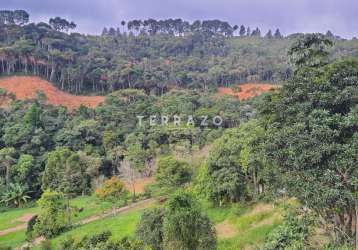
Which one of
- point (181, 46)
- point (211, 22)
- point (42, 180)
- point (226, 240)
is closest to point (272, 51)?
point (181, 46)

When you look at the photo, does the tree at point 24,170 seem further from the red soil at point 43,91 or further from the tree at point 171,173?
the red soil at point 43,91

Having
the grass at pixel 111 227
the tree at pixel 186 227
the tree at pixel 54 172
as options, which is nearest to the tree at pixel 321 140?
the tree at pixel 186 227

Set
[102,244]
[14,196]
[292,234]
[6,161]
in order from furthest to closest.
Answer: [6,161] < [14,196] < [292,234] < [102,244]

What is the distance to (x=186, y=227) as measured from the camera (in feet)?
61.7

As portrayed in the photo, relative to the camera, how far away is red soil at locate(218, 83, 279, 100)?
8533 cm

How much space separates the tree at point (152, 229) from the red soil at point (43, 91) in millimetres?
56148

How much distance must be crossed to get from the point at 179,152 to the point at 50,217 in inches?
702

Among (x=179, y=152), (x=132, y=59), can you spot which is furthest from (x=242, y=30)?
(x=179, y=152)

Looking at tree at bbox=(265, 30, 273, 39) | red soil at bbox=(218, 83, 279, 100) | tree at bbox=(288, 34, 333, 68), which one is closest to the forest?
tree at bbox=(288, 34, 333, 68)

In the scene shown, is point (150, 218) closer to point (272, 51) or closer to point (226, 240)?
point (226, 240)

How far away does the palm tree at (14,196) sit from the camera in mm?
46219

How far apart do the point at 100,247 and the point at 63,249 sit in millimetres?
6085

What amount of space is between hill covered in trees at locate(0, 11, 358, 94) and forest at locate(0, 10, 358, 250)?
1.47ft

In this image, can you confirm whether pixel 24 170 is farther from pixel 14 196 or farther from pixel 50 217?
pixel 50 217
